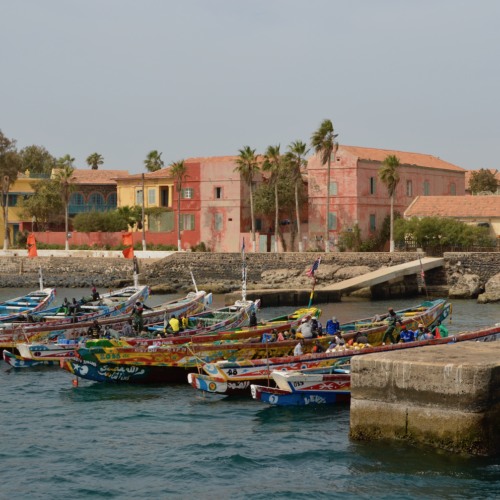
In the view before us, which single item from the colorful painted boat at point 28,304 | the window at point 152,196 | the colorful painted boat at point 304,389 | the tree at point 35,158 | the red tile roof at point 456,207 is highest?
the tree at point 35,158

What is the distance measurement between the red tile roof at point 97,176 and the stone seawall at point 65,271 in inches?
536

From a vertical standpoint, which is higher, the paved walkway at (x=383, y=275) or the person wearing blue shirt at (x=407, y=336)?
the paved walkway at (x=383, y=275)

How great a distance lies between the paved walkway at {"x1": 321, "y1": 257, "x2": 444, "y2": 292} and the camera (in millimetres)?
50938

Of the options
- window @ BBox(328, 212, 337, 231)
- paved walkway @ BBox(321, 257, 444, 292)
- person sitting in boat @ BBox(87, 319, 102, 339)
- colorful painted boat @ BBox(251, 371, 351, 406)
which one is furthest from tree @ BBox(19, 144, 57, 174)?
colorful painted boat @ BBox(251, 371, 351, 406)

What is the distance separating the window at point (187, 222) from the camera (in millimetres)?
69438

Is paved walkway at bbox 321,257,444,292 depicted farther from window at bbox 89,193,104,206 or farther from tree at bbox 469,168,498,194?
Result: tree at bbox 469,168,498,194

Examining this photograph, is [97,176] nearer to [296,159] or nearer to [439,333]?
[296,159]

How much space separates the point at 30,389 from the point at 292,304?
27.4 metres

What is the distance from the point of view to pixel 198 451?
17.6 meters

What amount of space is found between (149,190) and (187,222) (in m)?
6.70

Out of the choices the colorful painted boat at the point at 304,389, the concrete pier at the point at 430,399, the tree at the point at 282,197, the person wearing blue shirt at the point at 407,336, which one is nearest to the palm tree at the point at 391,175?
the tree at the point at 282,197

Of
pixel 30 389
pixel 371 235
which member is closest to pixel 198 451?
pixel 30 389

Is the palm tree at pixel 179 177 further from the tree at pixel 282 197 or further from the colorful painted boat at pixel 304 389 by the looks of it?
the colorful painted boat at pixel 304 389

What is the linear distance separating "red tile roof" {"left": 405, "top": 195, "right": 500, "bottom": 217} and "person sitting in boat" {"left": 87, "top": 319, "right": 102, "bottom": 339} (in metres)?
39.4
